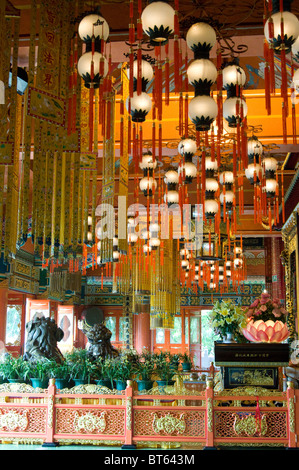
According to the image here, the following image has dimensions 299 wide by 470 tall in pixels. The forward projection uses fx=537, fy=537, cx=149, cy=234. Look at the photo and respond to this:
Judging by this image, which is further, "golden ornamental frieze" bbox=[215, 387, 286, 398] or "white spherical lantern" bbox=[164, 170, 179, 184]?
"white spherical lantern" bbox=[164, 170, 179, 184]

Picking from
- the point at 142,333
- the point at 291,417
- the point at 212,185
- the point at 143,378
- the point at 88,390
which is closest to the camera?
the point at 291,417

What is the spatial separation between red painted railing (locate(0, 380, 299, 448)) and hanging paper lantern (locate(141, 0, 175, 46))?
8.47 ft

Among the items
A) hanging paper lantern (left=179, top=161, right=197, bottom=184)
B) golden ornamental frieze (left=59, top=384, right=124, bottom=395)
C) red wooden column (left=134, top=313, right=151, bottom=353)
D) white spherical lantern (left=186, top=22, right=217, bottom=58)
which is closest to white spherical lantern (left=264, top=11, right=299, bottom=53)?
white spherical lantern (left=186, top=22, right=217, bottom=58)

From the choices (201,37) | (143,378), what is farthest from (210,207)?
(201,37)

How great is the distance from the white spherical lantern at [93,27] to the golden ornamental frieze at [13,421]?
9.06ft

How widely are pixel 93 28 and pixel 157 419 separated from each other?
2721 millimetres

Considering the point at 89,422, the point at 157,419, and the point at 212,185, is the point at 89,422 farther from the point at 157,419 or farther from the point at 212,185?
the point at 212,185

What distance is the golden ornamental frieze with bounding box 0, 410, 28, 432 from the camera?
13.1 ft

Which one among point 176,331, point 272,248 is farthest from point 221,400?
point 176,331

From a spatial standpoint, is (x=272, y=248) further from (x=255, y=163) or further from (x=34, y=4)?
(x=34, y=4)

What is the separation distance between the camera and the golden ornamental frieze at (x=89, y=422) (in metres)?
3.94

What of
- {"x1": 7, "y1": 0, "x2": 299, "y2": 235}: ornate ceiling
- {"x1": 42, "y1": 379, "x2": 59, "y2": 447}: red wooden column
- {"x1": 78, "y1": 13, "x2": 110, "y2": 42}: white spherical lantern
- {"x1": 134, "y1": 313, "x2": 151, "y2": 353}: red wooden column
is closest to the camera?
{"x1": 78, "y1": 13, "x2": 110, "y2": 42}: white spherical lantern

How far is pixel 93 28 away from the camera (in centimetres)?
255

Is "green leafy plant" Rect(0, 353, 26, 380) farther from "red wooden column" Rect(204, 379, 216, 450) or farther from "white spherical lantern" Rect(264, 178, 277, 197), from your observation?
"white spherical lantern" Rect(264, 178, 277, 197)
